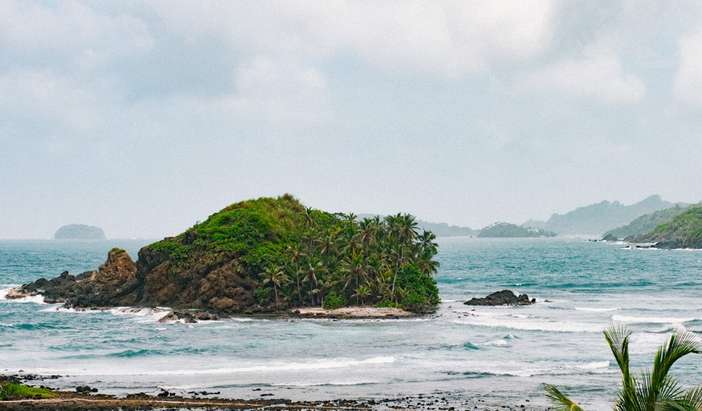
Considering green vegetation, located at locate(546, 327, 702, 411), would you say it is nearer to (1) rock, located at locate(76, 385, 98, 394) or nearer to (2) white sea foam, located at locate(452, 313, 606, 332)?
(1) rock, located at locate(76, 385, 98, 394)

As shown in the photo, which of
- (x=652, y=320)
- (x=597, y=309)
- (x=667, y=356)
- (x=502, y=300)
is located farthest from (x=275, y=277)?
(x=667, y=356)

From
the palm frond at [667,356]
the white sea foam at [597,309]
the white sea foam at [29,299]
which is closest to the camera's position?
the palm frond at [667,356]

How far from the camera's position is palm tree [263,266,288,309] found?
10231 centimetres

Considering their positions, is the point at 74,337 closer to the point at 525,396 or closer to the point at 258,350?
the point at 258,350

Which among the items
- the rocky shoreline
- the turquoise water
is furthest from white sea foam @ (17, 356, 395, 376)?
the rocky shoreline

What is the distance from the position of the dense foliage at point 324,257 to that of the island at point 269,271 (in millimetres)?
147

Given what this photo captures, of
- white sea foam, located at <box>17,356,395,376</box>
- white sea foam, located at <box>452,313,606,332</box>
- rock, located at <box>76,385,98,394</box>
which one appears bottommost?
white sea foam, located at <box>17,356,395,376</box>

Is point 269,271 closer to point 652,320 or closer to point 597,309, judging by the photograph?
point 597,309

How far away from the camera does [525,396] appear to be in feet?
169

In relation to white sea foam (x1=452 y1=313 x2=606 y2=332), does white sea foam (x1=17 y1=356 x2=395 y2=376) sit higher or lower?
lower

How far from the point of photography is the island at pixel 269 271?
10375cm

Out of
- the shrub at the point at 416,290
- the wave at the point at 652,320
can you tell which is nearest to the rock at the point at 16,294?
the shrub at the point at 416,290

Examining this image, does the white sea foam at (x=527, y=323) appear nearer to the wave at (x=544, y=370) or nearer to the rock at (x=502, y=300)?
the rock at (x=502, y=300)

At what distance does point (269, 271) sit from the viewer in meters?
102
